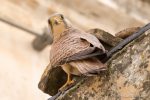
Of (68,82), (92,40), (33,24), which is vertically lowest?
(68,82)

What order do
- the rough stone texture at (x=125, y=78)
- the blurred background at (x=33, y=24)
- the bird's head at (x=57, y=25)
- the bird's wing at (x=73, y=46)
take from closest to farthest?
the rough stone texture at (x=125, y=78) → the bird's wing at (x=73, y=46) → the bird's head at (x=57, y=25) → the blurred background at (x=33, y=24)

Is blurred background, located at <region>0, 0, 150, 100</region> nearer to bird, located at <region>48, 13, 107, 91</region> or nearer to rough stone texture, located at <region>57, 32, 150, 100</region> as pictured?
bird, located at <region>48, 13, 107, 91</region>

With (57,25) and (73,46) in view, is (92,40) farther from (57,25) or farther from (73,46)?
(57,25)

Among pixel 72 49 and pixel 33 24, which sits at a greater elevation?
pixel 33 24

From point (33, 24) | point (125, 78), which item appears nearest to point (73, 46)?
point (125, 78)

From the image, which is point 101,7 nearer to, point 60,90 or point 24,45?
point 24,45

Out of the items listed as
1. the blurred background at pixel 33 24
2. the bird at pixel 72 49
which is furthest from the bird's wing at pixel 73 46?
the blurred background at pixel 33 24

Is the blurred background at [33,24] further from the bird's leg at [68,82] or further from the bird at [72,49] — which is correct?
the bird's leg at [68,82]
